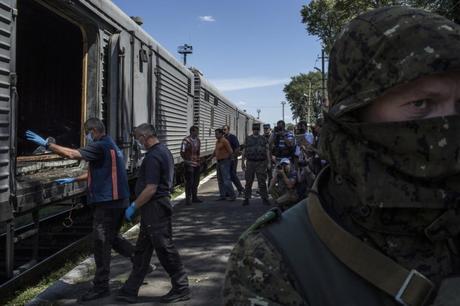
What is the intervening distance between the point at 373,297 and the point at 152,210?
4072 mm

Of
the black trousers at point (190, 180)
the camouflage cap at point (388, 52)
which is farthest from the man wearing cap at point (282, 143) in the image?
the camouflage cap at point (388, 52)

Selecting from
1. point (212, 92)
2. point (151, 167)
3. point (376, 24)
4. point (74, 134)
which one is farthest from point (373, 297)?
point (212, 92)

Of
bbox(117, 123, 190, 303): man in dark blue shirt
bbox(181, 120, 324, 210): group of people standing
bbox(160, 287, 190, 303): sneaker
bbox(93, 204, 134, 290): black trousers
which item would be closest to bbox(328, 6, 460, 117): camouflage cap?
bbox(117, 123, 190, 303): man in dark blue shirt

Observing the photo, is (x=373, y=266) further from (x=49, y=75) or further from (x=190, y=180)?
(x=190, y=180)

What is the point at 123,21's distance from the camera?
7.41m

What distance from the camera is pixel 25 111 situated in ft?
26.2

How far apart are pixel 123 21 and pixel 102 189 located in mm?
3168

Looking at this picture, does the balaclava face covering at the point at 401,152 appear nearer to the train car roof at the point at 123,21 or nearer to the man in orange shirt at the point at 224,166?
the train car roof at the point at 123,21

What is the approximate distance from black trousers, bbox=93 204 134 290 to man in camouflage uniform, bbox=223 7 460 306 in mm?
4192

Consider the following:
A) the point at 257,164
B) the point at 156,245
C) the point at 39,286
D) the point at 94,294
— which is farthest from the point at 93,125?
the point at 257,164

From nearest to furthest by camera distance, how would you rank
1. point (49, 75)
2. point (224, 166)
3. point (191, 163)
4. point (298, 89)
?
1. point (49, 75)
2. point (191, 163)
3. point (224, 166)
4. point (298, 89)

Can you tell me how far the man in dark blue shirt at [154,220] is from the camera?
Result: 4906 mm

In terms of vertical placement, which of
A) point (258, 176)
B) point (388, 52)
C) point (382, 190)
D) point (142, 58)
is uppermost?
point (142, 58)

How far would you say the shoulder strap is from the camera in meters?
0.99
